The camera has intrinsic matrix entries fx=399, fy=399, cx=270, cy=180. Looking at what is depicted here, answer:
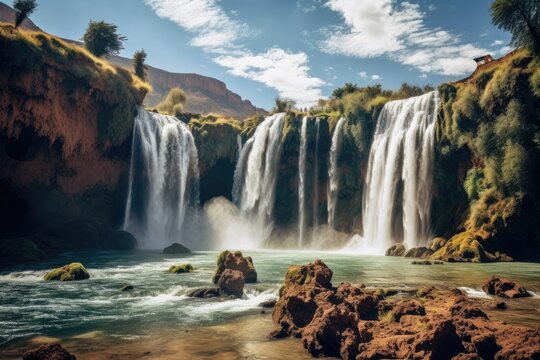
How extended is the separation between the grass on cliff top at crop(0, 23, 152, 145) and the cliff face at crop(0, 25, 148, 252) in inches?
3.1

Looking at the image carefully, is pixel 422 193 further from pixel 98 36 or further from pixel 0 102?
pixel 98 36

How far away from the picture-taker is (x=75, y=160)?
4031 cm

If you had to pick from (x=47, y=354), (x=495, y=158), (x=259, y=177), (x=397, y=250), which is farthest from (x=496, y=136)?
(x=47, y=354)

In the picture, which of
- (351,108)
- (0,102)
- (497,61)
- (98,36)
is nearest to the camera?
(0,102)

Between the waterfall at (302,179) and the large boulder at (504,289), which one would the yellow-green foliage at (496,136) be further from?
Result: the waterfall at (302,179)

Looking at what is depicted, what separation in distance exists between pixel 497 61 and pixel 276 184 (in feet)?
86.7

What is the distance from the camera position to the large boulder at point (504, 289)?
44.0ft

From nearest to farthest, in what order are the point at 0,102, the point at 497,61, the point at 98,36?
1. the point at 0,102
2. the point at 497,61
3. the point at 98,36

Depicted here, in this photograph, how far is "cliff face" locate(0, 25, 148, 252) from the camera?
106ft

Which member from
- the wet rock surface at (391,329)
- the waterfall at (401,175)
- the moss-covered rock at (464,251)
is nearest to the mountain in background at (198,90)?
the waterfall at (401,175)

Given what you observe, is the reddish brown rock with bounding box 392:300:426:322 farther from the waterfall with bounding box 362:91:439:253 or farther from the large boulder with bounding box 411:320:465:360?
the waterfall with bounding box 362:91:439:253

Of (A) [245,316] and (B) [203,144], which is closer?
(A) [245,316]

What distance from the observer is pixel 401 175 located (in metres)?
38.7

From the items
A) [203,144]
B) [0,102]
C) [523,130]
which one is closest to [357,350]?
[523,130]
